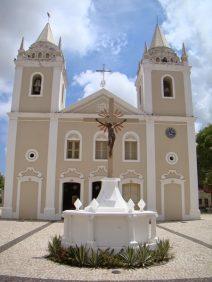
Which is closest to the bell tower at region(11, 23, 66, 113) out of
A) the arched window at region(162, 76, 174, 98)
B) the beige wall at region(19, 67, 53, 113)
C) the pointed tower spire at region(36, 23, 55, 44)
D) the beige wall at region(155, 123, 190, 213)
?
the beige wall at region(19, 67, 53, 113)

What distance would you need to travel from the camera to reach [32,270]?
7.07 m

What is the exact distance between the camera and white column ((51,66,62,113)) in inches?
866

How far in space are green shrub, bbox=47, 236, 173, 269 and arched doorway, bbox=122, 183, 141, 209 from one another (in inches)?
491

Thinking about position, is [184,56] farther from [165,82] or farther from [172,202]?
[172,202]

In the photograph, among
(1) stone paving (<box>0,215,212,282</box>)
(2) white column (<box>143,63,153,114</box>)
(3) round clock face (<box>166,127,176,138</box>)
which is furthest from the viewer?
(2) white column (<box>143,63,153,114</box>)

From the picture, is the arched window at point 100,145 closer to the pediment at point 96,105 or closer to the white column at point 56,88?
the pediment at point 96,105

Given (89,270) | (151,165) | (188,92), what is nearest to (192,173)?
(151,165)

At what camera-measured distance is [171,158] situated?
2147cm

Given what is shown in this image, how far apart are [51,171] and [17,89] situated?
6.21 meters

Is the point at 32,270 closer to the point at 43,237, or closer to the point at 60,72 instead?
the point at 43,237

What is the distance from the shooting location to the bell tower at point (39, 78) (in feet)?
72.5

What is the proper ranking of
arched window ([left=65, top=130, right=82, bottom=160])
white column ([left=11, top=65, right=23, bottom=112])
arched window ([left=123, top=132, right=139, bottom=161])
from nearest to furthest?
arched window ([left=65, top=130, right=82, bottom=160]) < arched window ([left=123, top=132, right=139, bottom=161]) < white column ([left=11, top=65, right=23, bottom=112])

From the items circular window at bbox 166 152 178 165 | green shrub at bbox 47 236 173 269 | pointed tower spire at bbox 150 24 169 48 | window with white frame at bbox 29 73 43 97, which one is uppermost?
pointed tower spire at bbox 150 24 169 48

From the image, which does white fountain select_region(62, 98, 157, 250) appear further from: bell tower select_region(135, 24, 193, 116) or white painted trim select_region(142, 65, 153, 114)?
bell tower select_region(135, 24, 193, 116)
